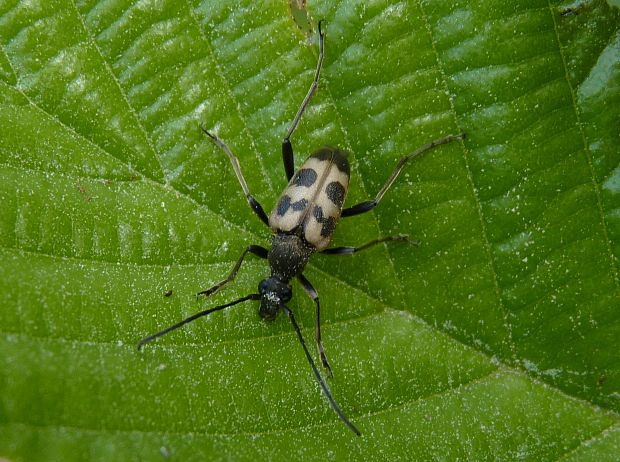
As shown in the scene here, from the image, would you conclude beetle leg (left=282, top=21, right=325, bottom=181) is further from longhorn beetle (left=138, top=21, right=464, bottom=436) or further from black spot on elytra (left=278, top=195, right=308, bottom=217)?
black spot on elytra (left=278, top=195, right=308, bottom=217)

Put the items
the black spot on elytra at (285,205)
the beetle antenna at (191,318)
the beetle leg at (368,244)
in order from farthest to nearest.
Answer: the black spot on elytra at (285,205) → the beetle leg at (368,244) → the beetle antenna at (191,318)

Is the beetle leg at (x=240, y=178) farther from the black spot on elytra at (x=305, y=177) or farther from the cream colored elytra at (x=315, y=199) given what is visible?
the black spot on elytra at (x=305, y=177)

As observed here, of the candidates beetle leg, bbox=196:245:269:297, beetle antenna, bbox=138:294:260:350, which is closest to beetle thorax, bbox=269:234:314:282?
beetle leg, bbox=196:245:269:297

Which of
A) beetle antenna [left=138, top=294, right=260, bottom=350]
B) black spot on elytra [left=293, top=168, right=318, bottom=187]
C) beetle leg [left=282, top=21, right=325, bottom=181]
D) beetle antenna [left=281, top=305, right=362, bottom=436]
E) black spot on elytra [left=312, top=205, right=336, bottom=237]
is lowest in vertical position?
beetle antenna [left=281, top=305, right=362, bottom=436]

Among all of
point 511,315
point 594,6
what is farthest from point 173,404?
point 594,6

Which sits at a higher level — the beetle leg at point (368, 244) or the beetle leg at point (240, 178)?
the beetle leg at point (240, 178)

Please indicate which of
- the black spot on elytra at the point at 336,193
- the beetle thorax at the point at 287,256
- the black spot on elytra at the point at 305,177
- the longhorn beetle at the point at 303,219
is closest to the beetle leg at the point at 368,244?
the longhorn beetle at the point at 303,219

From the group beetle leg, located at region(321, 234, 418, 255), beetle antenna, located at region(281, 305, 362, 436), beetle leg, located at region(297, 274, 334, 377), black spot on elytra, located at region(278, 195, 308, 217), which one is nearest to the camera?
beetle antenna, located at region(281, 305, 362, 436)
